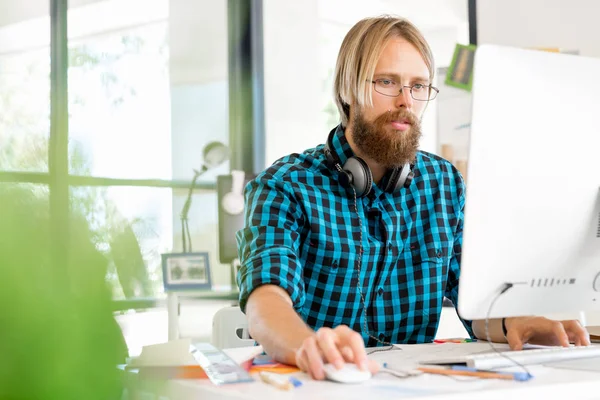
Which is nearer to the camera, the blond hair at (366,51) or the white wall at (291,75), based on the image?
the blond hair at (366,51)

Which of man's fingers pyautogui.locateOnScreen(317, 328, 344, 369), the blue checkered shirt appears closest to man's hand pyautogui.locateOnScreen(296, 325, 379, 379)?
man's fingers pyautogui.locateOnScreen(317, 328, 344, 369)

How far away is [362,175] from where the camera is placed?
145cm

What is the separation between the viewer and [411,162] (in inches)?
62.3

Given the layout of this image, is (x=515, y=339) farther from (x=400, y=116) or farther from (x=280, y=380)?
(x=400, y=116)

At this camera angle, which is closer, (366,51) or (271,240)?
(271,240)

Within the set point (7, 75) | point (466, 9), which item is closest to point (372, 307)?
point (7, 75)

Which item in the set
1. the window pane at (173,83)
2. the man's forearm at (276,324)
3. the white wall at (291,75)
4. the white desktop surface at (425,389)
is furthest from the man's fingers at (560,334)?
the white wall at (291,75)

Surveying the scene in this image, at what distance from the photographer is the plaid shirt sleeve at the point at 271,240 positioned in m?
1.22

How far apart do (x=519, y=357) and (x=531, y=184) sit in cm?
23

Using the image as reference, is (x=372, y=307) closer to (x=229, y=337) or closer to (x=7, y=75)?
(x=229, y=337)

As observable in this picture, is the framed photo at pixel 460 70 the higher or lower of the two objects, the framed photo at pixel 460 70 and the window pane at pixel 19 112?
the higher

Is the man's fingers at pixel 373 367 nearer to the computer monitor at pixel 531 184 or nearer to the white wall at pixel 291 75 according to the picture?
the computer monitor at pixel 531 184

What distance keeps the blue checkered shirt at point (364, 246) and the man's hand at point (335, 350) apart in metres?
0.56

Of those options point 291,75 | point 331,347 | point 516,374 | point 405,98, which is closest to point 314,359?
point 331,347
